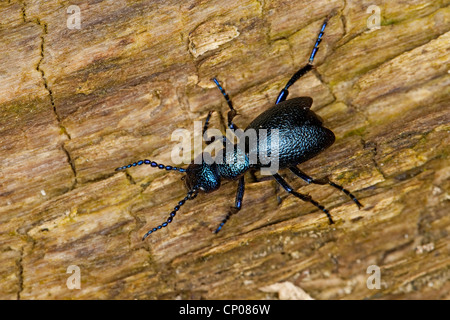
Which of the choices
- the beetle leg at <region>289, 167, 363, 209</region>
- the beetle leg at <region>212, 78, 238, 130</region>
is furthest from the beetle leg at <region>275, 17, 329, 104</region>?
the beetle leg at <region>289, 167, 363, 209</region>

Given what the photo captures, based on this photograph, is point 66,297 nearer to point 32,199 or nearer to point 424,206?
point 32,199

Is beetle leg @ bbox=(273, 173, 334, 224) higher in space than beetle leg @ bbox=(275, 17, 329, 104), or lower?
lower

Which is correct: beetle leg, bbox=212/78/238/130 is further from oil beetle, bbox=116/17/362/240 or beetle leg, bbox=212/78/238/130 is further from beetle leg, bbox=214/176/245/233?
beetle leg, bbox=214/176/245/233
